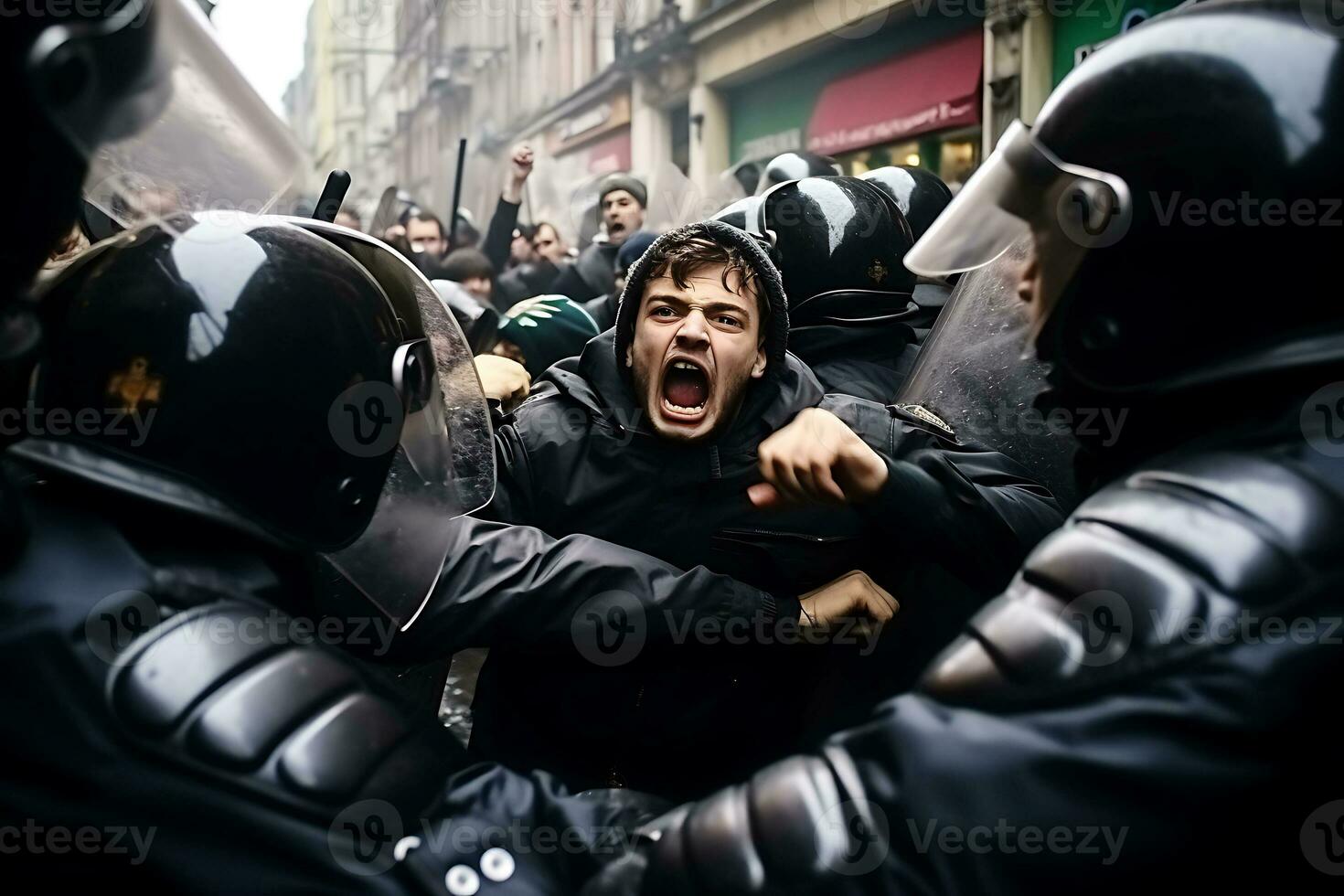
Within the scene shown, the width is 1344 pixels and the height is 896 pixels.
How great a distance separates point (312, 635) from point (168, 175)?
62cm

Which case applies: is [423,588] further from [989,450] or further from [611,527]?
[989,450]

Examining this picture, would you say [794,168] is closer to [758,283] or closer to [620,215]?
[620,215]

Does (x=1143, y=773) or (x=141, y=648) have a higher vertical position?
Answer: (x=141, y=648)

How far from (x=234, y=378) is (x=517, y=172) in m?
5.63

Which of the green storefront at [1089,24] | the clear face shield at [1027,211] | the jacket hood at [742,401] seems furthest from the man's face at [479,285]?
the green storefront at [1089,24]

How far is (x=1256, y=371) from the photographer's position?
→ 1352 millimetres

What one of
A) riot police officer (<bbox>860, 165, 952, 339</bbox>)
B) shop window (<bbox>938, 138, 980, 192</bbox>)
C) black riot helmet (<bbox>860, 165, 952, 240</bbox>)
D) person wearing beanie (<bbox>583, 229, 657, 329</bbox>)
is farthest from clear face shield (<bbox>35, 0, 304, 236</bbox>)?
shop window (<bbox>938, 138, 980, 192</bbox>)

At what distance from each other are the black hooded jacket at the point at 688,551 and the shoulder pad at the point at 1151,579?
33.5 inches

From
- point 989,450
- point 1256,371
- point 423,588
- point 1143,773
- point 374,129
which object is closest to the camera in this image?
point 1143,773

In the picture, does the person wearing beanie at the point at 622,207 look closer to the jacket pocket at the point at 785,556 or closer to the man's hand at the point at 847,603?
the jacket pocket at the point at 785,556

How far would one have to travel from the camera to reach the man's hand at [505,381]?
3.21 metres

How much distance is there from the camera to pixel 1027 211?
159 cm

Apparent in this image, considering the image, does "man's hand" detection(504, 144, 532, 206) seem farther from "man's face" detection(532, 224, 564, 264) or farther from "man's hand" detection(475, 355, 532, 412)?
"man's hand" detection(475, 355, 532, 412)

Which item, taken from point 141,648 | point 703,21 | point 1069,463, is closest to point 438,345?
point 141,648
